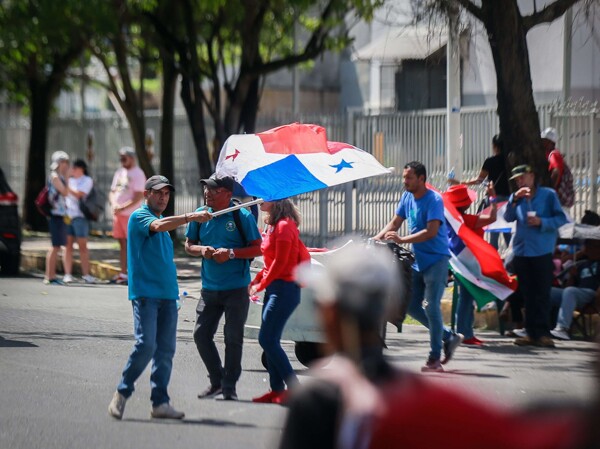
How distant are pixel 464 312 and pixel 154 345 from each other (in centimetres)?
438

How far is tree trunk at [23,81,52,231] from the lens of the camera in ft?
79.8

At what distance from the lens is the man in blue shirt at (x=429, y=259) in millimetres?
9750

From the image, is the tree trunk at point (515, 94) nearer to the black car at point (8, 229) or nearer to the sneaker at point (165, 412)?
the sneaker at point (165, 412)

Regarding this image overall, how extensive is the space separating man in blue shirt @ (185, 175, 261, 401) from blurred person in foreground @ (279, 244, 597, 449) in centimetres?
510

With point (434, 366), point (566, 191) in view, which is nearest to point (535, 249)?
point (434, 366)

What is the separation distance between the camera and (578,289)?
37.8ft

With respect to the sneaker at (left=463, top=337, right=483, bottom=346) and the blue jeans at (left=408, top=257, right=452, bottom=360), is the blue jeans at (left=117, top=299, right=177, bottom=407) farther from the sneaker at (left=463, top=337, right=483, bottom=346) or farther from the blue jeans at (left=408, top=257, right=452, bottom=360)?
the sneaker at (left=463, top=337, right=483, bottom=346)

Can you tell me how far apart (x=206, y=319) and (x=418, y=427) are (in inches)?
231

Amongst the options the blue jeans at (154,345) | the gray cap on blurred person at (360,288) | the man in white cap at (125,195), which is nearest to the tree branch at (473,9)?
the man in white cap at (125,195)

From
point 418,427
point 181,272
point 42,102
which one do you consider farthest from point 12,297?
point 418,427

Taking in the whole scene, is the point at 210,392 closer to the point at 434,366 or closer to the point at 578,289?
the point at 434,366

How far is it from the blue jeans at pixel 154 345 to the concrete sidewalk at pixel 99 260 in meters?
8.78

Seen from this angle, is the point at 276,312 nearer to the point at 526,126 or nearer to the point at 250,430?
the point at 250,430

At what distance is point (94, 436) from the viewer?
7.32m
